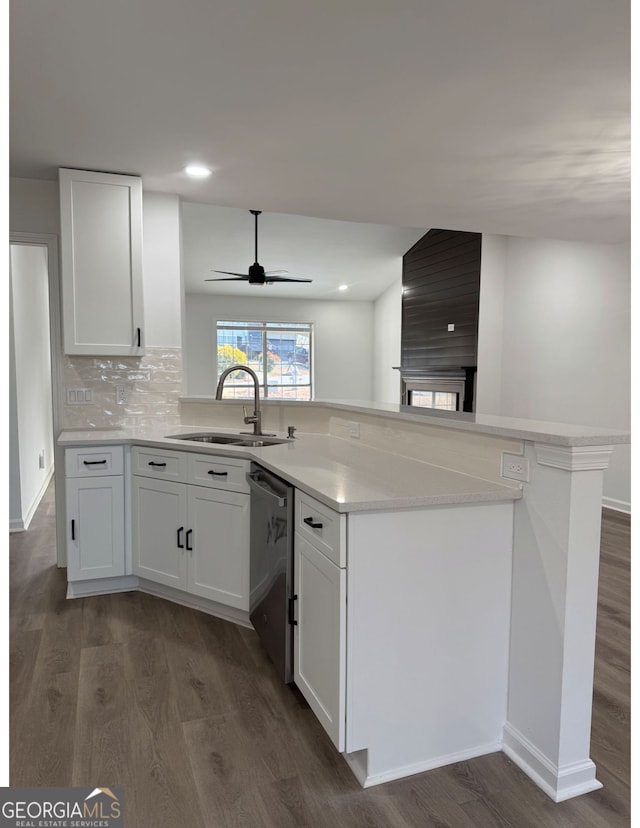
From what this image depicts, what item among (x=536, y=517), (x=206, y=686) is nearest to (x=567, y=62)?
(x=536, y=517)

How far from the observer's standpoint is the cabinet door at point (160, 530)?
2.98 metres

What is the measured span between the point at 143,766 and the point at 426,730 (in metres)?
0.90

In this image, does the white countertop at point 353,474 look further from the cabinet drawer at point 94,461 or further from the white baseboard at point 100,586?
the white baseboard at point 100,586

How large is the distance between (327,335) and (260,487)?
8234 millimetres

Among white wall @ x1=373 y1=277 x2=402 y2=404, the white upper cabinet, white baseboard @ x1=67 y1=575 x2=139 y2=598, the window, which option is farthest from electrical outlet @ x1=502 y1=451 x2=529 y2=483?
the window

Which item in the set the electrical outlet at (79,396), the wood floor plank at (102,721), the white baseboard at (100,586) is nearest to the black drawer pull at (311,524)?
the wood floor plank at (102,721)

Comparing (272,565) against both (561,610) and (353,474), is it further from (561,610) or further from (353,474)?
(561,610)

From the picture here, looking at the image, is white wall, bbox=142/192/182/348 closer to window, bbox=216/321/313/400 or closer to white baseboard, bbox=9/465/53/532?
white baseboard, bbox=9/465/53/532

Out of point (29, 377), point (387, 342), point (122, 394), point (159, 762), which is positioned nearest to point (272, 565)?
point (159, 762)

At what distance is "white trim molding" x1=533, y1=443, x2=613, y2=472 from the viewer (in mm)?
1637

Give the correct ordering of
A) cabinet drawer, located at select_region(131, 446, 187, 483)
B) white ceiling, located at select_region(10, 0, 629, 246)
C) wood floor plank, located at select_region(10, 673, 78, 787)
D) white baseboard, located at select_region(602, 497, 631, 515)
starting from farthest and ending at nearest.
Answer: white baseboard, located at select_region(602, 497, 631, 515)
cabinet drawer, located at select_region(131, 446, 187, 483)
white ceiling, located at select_region(10, 0, 629, 246)
wood floor plank, located at select_region(10, 673, 78, 787)

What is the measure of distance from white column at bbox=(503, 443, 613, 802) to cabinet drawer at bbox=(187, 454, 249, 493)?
1356 mm

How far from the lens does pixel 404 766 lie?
1.78 meters

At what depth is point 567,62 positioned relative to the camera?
2324mm
